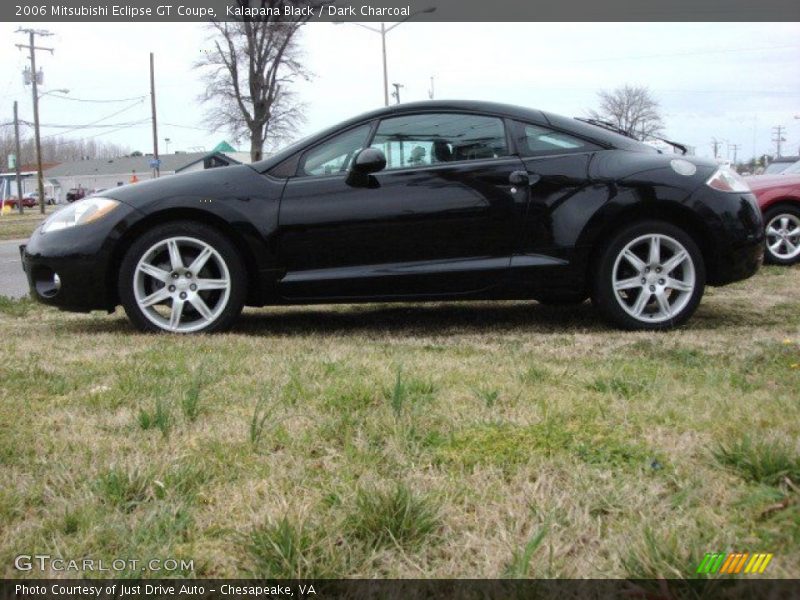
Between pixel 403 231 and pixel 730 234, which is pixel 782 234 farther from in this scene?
pixel 403 231

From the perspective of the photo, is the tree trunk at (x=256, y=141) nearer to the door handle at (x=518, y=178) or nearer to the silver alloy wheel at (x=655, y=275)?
the door handle at (x=518, y=178)

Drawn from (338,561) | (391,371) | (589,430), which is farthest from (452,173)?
(338,561)

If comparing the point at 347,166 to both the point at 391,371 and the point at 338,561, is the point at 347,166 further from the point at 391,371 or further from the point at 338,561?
the point at 338,561

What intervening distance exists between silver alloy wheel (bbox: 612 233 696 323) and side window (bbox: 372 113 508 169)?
100 centimetres

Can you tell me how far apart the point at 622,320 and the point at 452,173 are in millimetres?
1352

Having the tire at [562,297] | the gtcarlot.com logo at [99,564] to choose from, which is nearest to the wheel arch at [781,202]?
the tire at [562,297]

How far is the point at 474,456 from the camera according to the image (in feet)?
7.38

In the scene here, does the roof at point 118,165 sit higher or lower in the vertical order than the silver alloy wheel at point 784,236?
higher

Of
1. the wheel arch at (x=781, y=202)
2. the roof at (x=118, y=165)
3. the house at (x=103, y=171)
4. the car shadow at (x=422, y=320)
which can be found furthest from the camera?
the house at (x=103, y=171)

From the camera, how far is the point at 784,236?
876 centimetres

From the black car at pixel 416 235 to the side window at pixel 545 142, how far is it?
0.02 meters

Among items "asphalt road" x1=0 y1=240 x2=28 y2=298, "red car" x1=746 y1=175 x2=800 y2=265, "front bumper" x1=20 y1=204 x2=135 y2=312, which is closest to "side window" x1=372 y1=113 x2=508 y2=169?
"front bumper" x1=20 y1=204 x2=135 y2=312

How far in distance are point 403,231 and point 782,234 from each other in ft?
19.1

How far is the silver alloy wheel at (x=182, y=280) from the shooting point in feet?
15.5
